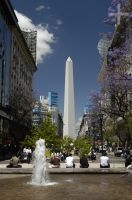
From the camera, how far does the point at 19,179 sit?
1003 inches

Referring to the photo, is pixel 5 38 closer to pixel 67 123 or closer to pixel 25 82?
pixel 25 82

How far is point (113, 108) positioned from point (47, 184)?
130 ft

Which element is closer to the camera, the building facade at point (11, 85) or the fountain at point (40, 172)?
the fountain at point (40, 172)

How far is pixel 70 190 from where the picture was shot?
20.1 meters

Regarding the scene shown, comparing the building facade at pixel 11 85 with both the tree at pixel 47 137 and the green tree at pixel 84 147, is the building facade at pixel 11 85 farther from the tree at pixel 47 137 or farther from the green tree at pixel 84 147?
the tree at pixel 47 137

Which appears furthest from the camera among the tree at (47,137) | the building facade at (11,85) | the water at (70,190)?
the building facade at (11,85)

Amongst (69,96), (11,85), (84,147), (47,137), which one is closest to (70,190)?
(47,137)

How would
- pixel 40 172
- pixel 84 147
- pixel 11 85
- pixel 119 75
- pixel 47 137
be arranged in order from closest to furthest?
pixel 40 172, pixel 119 75, pixel 47 137, pixel 84 147, pixel 11 85

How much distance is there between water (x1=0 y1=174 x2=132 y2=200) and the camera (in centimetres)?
1767

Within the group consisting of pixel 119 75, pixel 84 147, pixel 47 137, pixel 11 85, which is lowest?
pixel 84 147

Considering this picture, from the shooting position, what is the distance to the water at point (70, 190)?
17.7 meters

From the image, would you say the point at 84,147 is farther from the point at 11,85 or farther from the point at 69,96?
the point at 69,96

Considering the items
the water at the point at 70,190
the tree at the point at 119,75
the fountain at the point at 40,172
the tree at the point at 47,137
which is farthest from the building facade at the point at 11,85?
the water at the point at 70,190

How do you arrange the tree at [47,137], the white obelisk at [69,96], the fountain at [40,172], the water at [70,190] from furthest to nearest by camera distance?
the white obelisk at [69,96], the tree at [47,137], the fountain at [40,172], the water at [70,190]
